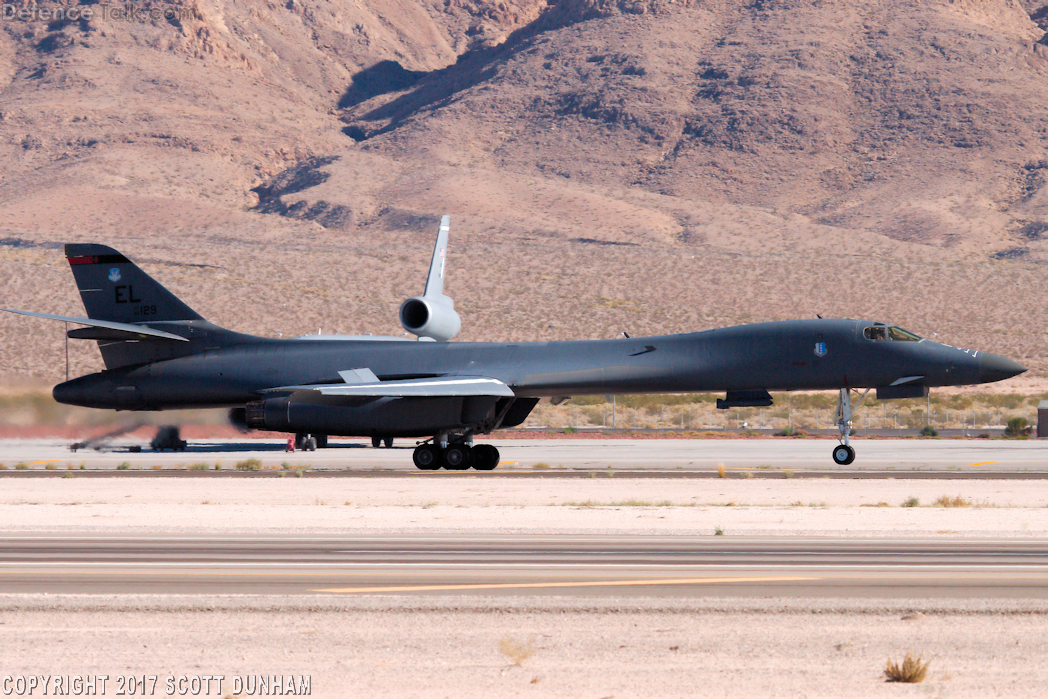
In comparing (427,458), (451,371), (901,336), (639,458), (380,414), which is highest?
(901,336)

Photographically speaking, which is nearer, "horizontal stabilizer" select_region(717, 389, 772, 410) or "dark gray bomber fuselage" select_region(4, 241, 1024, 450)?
"horizontal stabilizer" select_region(717, 389, 772, 410)

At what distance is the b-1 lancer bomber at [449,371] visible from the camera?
29.5m

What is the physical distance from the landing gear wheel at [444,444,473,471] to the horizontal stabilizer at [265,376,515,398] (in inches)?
71.8

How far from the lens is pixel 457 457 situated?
3119cm

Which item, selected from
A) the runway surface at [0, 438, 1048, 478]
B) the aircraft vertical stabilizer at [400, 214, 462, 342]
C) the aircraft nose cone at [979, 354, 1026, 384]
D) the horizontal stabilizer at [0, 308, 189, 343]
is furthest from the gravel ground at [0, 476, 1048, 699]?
the aircraft vertical stabilizer at [400, 214, 462, 342]

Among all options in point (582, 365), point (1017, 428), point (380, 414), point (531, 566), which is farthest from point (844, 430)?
point (1017, 428)

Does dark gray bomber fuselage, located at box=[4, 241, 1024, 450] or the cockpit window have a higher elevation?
the cockpit window

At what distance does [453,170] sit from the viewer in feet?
464

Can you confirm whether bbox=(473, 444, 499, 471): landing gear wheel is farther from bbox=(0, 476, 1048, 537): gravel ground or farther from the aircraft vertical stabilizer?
the aircraft vertical stabilizer

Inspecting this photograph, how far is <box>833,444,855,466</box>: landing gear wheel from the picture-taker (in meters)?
28.5

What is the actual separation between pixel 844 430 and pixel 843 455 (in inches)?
32.7

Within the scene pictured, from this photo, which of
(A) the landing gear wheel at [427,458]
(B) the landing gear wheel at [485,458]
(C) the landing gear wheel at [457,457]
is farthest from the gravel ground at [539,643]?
(A) the landing gear wheel at [427,458]

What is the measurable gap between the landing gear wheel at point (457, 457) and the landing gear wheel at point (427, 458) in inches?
8.4

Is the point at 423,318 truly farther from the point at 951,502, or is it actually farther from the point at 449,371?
the point at 951,502
